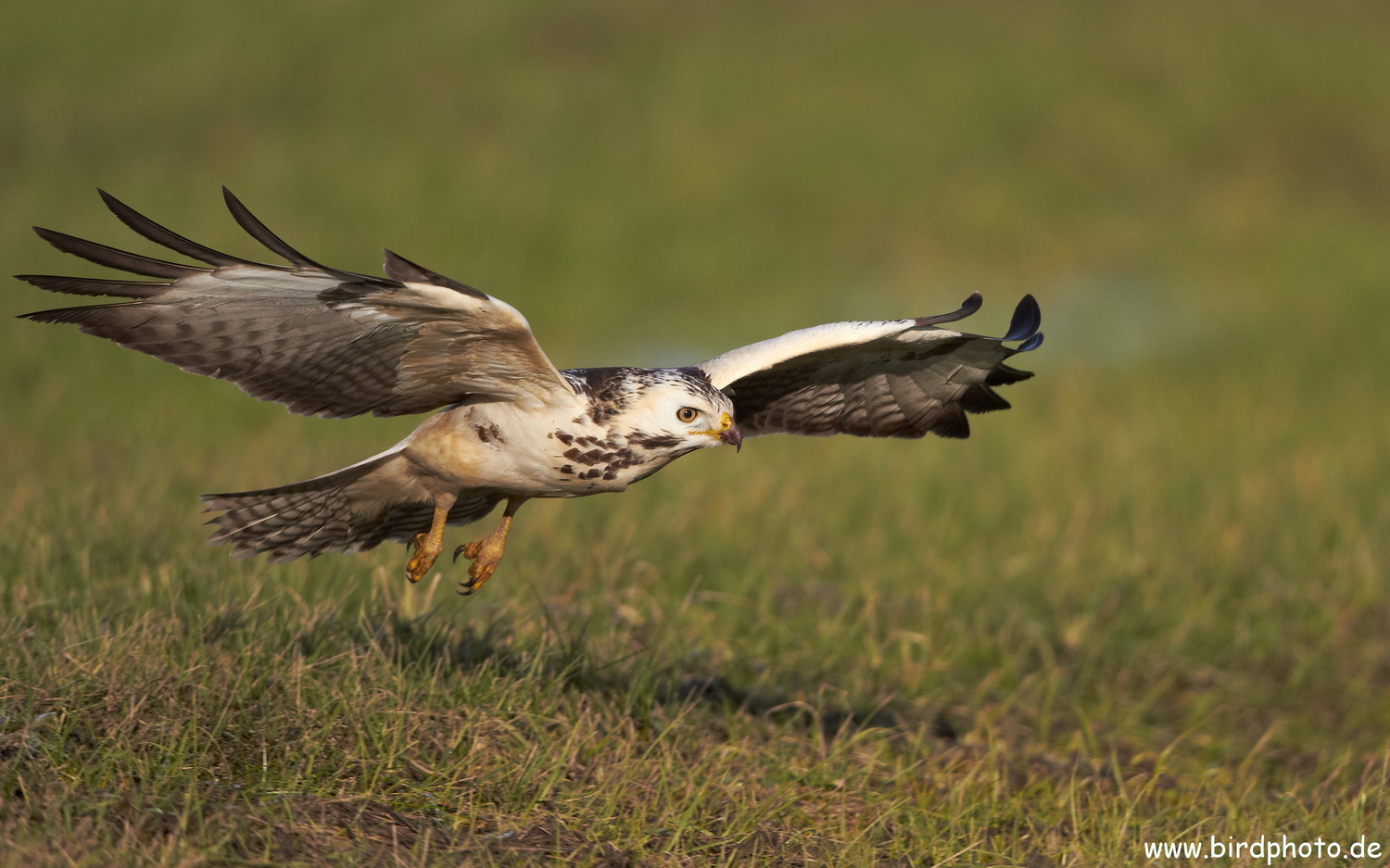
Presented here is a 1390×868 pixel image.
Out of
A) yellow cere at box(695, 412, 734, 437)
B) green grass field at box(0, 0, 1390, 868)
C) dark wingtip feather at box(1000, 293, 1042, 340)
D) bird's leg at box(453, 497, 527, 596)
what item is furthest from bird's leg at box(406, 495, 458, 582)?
dark wingtip feather at box(1000, 293, 1042, 340)

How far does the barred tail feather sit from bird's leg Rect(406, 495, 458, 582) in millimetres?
86

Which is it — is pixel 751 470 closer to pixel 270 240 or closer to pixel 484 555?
pixel 484 555

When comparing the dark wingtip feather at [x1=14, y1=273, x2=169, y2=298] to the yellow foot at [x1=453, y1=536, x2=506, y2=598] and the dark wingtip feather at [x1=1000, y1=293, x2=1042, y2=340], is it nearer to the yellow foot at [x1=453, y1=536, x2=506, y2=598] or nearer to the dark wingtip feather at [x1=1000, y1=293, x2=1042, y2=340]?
the yellow foot at [x1=453, y1=536, x2=506, y2=598]

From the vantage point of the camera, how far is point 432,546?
4.51 meters

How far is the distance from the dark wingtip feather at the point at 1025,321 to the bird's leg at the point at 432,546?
2.02 meters

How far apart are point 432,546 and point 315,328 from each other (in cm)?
86

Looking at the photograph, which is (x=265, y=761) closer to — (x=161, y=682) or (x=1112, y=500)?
(x=161, y=682)

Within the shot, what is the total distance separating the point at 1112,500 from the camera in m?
8.77

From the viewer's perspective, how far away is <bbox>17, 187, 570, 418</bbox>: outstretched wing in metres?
3.76

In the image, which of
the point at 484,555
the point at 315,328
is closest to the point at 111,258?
the point at 315,328

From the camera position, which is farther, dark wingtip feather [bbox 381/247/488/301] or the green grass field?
the green grass field

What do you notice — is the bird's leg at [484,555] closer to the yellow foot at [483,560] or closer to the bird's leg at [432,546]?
the yellow foot at [483,560]

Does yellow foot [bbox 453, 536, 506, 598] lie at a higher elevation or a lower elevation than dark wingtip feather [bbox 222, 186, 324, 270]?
lower

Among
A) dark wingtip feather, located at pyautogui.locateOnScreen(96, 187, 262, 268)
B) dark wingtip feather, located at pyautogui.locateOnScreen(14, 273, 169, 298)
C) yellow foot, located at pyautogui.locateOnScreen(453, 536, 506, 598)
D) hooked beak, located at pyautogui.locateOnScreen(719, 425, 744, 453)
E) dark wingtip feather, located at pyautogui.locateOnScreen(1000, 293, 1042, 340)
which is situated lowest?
yellow foot, located at pyautogui.locateOnScreen(453, 536, 506, 598)
